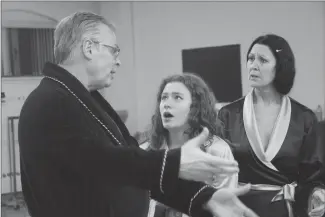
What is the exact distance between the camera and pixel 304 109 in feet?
5.94

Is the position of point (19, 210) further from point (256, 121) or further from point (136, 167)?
point (136, 167)

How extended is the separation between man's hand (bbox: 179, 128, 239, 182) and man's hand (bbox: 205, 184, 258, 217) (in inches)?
6.1

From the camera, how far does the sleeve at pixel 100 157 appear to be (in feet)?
3.01

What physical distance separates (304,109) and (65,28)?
1.14m

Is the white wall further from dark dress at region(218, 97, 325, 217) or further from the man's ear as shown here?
the man's ear

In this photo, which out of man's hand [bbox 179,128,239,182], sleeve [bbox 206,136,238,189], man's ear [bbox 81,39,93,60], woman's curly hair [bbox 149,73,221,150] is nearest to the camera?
man's hand [bbox 179,128,239,182]

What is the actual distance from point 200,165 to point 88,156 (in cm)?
23

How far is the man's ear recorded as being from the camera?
1007 mm

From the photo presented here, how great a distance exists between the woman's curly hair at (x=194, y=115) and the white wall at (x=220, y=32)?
227 cm

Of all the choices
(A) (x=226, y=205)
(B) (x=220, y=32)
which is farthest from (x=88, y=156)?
(B) (x=220, y=32)

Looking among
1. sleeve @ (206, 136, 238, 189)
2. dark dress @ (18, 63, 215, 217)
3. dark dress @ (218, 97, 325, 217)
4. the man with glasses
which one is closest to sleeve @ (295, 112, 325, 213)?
dark dress @ (218, 97, 325, 217)

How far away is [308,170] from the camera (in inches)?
67.0

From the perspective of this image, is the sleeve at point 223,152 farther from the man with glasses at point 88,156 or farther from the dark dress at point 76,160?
the dark dress at point 76,160

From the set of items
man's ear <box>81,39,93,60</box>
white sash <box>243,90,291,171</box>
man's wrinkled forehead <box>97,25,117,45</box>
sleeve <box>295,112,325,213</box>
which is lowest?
sleeve <box>295,112,325,213</box>
